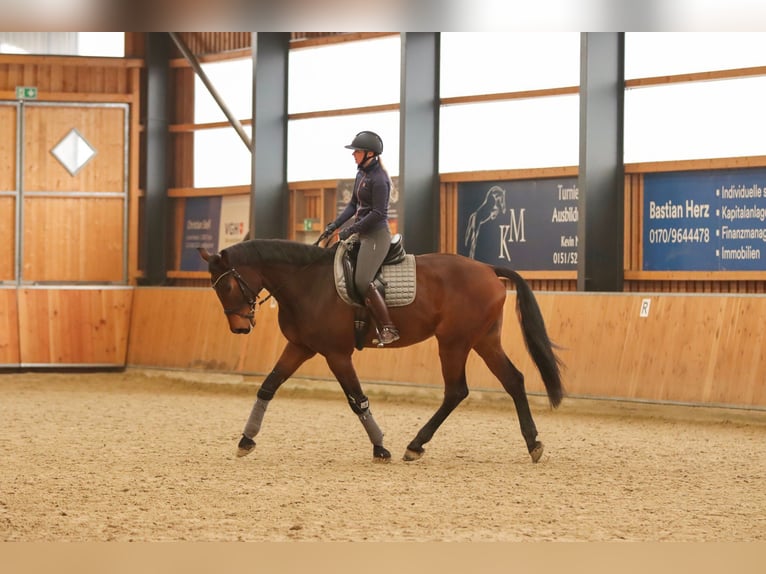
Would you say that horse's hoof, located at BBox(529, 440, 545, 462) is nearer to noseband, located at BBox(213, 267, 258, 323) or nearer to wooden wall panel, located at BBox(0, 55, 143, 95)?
noseband, located at BBox(213, 267, 258, 323)

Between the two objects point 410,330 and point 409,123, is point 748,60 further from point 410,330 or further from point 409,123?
point 410,330

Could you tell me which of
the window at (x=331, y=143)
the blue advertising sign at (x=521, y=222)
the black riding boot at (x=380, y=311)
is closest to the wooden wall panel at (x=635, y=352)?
the blue advertising sign at (x=521, y=222)

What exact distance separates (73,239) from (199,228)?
190 centimetres

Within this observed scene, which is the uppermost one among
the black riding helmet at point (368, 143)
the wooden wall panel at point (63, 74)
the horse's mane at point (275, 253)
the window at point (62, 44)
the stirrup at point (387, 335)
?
the window at point (62, 44)

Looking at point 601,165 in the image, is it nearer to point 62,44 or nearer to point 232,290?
point 232,290

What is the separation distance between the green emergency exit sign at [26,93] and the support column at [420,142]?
19.2ft

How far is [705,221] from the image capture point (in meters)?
11.0

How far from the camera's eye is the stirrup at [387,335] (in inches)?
278

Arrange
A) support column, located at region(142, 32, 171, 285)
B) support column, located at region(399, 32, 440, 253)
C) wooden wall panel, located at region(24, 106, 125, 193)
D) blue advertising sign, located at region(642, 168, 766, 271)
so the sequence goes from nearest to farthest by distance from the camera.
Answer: blue advertising sign, located at region(642, 168, 766, 271) < support column, located at region(399, 32, 440, 253) < wooden wall panel, located at region(24, 106, 125, 193) < support column, located at region(142, 32, 171, 285)

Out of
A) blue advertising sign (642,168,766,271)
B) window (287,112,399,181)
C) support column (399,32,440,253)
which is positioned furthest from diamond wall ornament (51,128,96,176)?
blue advertising sign (642,168,766,271)

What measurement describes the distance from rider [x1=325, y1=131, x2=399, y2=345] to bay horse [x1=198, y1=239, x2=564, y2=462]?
0.48 ft

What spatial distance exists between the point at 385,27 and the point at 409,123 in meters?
11.6

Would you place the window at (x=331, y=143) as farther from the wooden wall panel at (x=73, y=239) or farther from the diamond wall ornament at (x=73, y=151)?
the diamond wall ornament at (x=73, y=151)

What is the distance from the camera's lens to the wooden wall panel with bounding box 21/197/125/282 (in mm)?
15008
